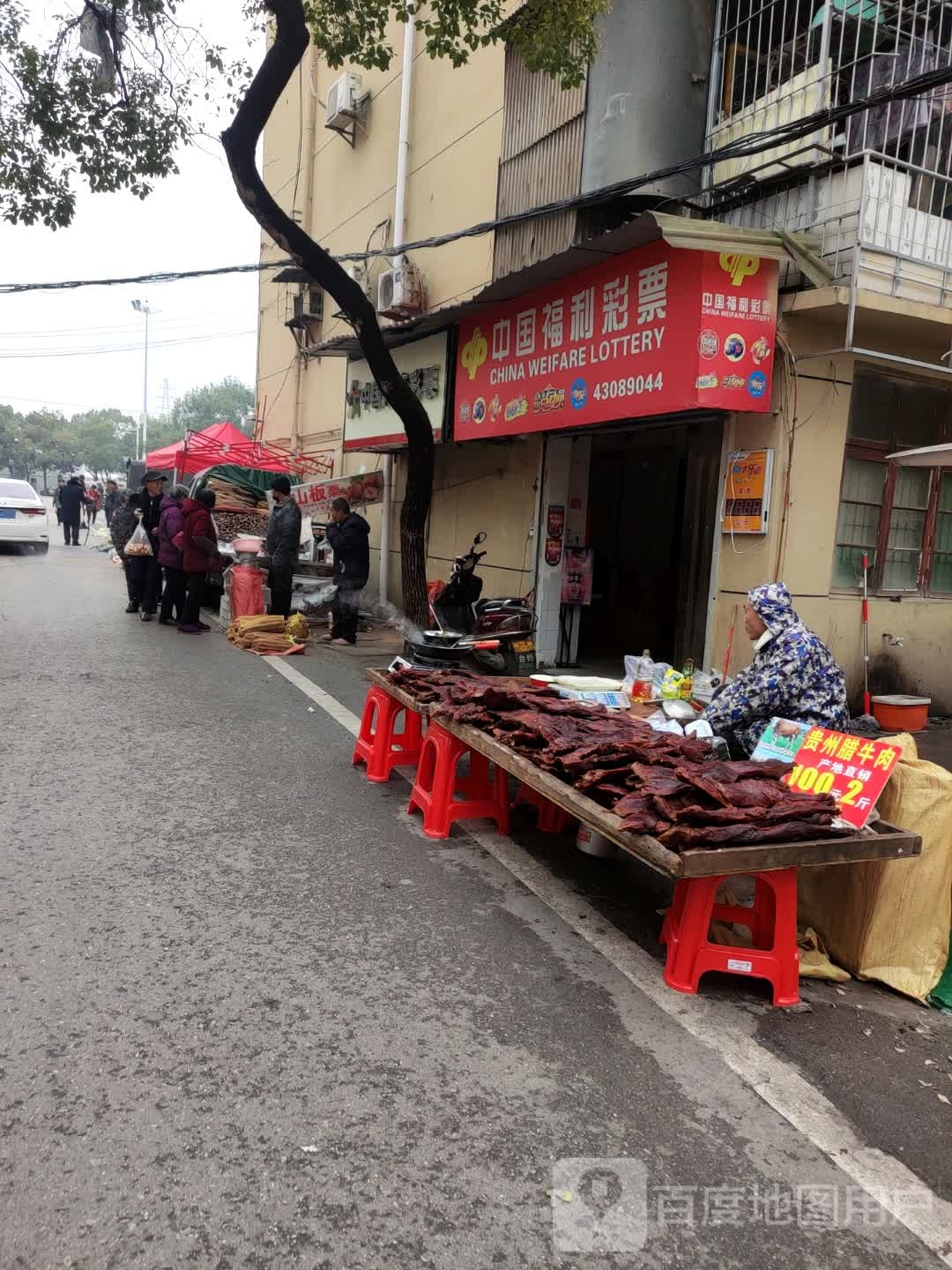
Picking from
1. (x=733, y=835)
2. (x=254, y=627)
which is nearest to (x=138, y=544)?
(x=254, y=627)

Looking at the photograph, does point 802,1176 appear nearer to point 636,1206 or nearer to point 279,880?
point 636,1206

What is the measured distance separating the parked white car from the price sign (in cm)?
1995

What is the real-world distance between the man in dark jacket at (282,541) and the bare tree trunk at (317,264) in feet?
5.56

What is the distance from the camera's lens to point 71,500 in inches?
933

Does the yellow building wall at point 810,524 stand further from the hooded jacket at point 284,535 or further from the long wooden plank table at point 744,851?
the hooded jacket at point 284,535

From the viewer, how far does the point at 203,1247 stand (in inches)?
78.7

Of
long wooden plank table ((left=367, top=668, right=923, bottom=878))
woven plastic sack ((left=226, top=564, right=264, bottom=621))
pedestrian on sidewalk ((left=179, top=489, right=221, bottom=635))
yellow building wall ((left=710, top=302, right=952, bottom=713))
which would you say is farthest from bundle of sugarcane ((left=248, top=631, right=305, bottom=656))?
long wooden plank table ((left=367, top=668, right=923, bottom=878))

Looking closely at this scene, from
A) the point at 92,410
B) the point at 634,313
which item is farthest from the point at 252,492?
the point at 92,410

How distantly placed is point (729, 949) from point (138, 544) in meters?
10.0

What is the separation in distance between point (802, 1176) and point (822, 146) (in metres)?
7.41

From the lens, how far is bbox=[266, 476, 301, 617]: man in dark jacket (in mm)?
11008

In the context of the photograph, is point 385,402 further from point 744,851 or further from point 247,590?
point 744,851

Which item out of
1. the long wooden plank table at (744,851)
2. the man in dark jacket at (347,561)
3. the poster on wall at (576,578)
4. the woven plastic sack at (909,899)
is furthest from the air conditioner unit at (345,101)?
the woven plastic sack at (909,899)

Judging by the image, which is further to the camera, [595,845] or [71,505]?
[71,505]
